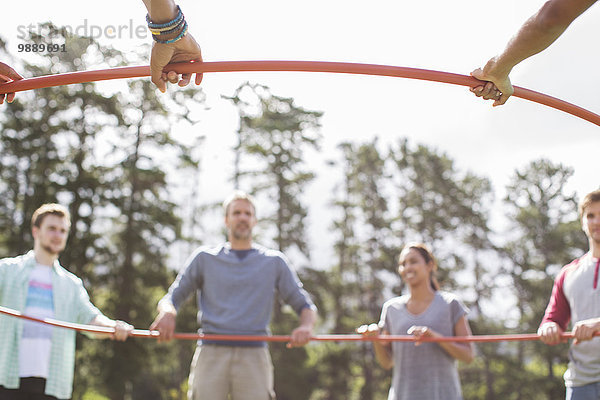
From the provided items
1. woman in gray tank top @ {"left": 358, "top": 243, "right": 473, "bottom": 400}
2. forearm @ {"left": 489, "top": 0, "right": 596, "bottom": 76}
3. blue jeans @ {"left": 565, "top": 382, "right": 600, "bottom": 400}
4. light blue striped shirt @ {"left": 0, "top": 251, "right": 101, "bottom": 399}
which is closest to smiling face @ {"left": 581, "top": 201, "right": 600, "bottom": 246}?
blue jeans @ {"left": 565, "top": 382, "right": 600, "bottom": 400}

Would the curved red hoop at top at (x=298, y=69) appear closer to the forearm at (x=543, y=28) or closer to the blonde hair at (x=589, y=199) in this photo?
the forearm at (x=543, y=28)

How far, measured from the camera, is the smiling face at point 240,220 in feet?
15.2

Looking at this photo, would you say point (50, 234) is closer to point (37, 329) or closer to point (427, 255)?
point (37, 329)

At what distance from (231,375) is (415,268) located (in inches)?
60.3

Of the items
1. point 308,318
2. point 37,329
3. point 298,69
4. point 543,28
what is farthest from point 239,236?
point 543,28

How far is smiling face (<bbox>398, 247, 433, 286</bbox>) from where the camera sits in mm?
4574

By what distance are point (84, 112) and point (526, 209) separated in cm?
1766

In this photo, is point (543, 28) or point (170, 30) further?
point (170, 30)

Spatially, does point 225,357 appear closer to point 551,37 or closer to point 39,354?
point 39,354

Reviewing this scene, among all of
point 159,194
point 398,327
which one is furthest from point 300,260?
point 398,327

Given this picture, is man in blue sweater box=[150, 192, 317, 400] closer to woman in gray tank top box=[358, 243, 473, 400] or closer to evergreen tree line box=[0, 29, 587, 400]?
woman in gray tank top box=[358, 243, 473, 400]

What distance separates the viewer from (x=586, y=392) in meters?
3.68

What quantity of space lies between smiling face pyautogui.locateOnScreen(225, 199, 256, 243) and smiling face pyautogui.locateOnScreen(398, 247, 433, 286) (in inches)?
46.0

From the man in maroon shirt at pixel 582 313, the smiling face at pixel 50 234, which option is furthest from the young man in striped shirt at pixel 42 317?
the man in maroon shirt at pixel 582 313
